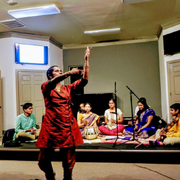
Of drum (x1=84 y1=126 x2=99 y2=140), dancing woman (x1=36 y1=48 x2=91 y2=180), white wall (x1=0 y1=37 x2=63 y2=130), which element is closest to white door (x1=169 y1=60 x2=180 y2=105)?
drum (x1=84 y1=126 x2=99 y2=140)

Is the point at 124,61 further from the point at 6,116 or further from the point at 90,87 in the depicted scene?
the point at 6,116

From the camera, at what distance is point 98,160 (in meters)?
3.12

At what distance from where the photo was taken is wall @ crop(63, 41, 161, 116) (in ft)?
21.1

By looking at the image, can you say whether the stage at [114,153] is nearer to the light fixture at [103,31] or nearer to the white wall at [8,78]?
the white wall at [8,78]

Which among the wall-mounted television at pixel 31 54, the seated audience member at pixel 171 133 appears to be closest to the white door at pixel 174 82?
the seated audience member at pixel 171 133

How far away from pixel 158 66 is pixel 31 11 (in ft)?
14.2

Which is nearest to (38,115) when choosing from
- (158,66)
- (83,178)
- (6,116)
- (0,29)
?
(6,116)

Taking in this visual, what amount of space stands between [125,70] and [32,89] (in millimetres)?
3156

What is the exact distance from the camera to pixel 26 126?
402 centimetres

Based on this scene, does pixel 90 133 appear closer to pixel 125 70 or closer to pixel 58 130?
pixel 58 130

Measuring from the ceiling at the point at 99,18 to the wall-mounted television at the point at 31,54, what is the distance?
429mm

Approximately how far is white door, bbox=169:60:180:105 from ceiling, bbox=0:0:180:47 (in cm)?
112

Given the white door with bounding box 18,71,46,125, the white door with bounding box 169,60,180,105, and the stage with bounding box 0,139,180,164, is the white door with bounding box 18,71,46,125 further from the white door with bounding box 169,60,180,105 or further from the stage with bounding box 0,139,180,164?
the white door with bounding box 169,60,180,105

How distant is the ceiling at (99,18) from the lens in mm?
3938
